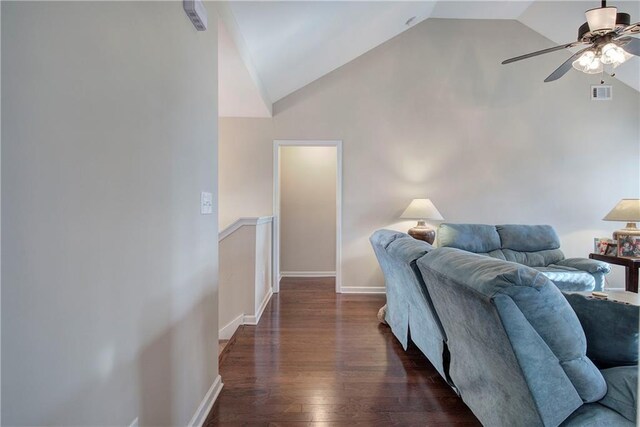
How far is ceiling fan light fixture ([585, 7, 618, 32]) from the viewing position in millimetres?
2207

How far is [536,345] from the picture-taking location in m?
1.05

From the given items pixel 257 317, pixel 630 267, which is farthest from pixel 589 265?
pixel 257 317

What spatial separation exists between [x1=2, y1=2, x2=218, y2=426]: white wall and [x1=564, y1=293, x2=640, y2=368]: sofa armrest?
1728 mm

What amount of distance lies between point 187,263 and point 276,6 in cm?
191

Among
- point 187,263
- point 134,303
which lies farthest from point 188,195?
Answer: point 134,303

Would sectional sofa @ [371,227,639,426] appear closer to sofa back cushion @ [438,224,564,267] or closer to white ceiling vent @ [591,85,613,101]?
sofa back cushion @ [438,224,564,267]

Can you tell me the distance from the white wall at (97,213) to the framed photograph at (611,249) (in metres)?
4.30

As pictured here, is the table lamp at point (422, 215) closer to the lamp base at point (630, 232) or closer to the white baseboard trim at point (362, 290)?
the white baseboard trim at point (362, 290)

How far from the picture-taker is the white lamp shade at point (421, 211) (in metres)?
3.81

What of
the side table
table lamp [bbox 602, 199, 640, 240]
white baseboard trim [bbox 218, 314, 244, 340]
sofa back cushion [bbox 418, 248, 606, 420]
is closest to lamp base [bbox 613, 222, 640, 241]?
table lamp [bbox 602, 199, 640, 240]

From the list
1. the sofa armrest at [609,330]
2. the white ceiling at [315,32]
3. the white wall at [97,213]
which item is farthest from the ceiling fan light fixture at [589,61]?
the white wall at [97,213]

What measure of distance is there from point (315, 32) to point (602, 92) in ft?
13.9

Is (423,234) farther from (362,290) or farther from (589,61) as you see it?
(589,61)

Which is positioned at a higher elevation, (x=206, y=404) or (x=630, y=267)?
(x=630, y=267)
